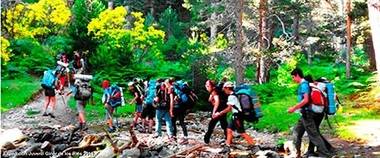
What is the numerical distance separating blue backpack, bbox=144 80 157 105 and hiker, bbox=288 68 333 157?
4400mm

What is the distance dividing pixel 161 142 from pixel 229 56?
13.5m

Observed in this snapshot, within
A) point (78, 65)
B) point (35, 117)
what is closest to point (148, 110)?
point (35, 117)

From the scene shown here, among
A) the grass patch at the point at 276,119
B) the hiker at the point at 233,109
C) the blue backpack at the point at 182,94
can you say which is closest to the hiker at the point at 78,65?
the grass patch at the point at 276,119

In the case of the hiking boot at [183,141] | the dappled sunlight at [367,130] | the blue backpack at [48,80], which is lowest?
the hiking boot at [183,141]

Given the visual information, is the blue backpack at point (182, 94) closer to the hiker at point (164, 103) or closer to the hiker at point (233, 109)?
the hiker at point (164, 103)

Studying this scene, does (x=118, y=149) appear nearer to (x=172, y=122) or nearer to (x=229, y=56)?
(x=172, y=122)

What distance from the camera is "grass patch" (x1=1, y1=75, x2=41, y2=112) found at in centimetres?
1798

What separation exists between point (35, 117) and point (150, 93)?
4748 mm

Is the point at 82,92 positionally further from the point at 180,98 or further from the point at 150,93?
the point at 180,98

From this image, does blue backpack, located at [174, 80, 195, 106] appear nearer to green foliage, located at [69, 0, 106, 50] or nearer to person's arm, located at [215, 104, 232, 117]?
person's arm, located at [215, 104, 232, 117]

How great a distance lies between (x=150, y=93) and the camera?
43.5 feet

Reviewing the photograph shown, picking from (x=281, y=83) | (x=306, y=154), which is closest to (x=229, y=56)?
(x=281, y=83)

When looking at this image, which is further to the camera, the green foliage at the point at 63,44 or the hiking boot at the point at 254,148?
the green foliage at the point at 63,44

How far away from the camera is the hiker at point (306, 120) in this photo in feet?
29.8
